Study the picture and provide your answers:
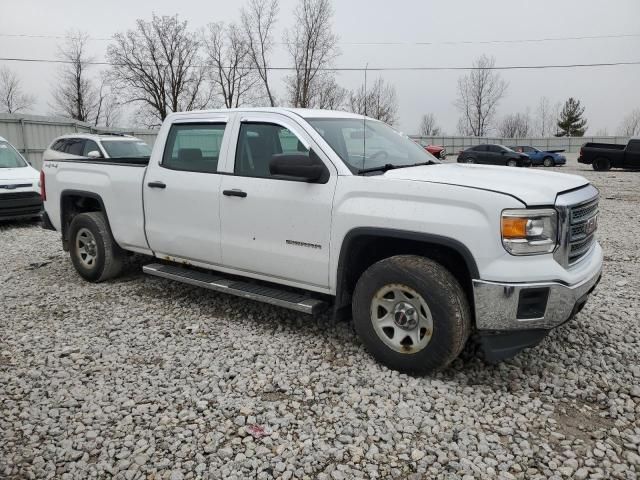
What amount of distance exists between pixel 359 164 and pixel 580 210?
63.3 inches

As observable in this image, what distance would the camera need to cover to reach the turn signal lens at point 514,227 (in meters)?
3.19

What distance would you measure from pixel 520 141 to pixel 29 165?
158 feet

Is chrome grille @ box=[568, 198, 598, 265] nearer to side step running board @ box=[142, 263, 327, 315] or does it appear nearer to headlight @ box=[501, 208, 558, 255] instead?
headlight @ box=[501, 208, 558, 255]

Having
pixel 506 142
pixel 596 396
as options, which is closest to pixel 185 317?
pixel 596 396

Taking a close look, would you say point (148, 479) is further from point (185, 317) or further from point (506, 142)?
point (506, 142)

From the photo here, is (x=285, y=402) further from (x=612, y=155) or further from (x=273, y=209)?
(x=612, y=155)

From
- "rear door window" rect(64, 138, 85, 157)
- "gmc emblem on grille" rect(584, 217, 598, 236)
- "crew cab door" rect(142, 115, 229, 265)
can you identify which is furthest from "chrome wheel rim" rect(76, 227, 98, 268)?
"rear door window" rect(64, 138, 85, 157)

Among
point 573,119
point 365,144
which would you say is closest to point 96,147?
point 365,144

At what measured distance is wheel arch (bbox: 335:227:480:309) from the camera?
3399 mm

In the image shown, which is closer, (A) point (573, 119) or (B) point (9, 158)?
(B) point (9, 158)

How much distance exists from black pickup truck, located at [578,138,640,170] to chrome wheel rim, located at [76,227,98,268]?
24.8 meters

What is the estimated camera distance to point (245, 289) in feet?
14.8

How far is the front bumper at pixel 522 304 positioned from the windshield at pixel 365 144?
136 centimetres

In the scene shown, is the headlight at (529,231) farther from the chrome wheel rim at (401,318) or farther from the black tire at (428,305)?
the chrome wheel rim at (401,318)
